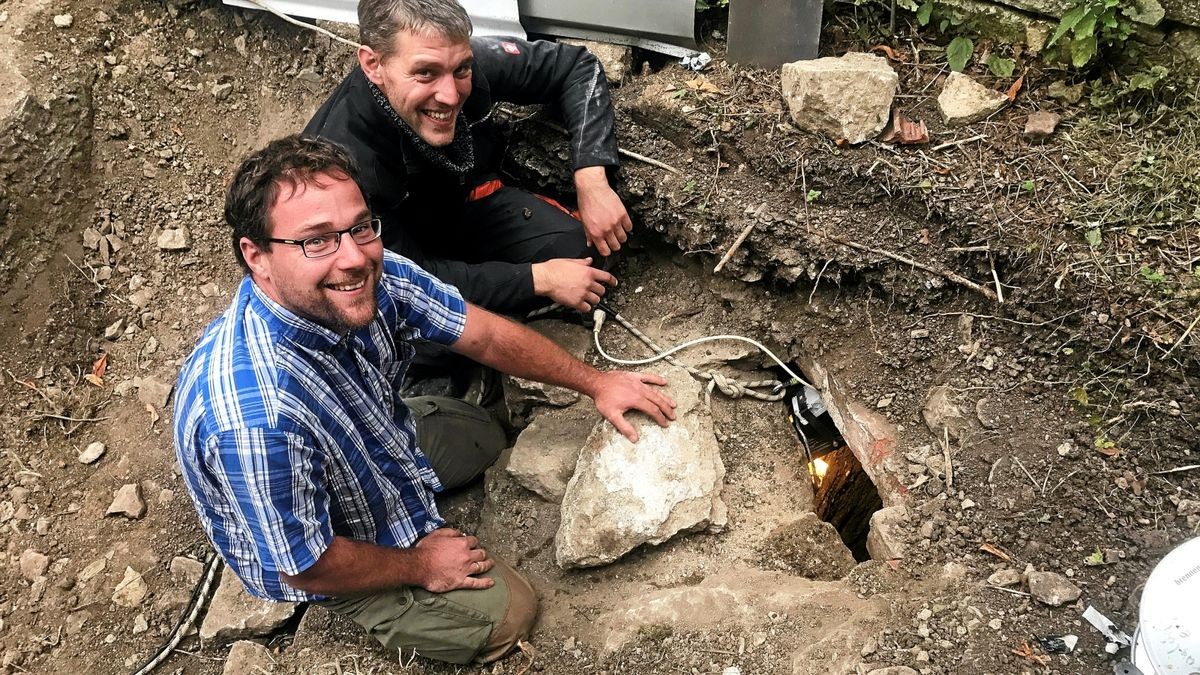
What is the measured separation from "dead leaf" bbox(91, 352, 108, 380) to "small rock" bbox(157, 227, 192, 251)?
2.05ft

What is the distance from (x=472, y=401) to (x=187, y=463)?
1636mm

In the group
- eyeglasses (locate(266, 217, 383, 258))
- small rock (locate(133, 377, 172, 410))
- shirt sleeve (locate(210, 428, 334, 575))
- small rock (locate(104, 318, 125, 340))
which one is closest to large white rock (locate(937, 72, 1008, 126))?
eyeglasses (locate(266, 217, 383, 258))

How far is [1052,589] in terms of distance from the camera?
2094 mm

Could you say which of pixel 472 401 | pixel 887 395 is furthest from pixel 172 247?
pixel 887 395

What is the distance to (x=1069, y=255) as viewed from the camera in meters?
2.46

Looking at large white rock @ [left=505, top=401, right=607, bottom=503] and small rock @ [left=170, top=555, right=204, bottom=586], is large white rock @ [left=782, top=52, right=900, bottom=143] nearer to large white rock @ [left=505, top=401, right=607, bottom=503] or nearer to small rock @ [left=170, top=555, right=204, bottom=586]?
large white rock @ [left=505, top=401, right=607, bottom=503]

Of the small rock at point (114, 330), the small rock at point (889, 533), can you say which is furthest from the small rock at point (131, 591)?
the small rock at point (889, 533)

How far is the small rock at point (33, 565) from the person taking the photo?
3020mm

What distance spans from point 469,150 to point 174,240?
1.95 meters

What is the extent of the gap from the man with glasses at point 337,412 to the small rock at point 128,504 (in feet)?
3.93

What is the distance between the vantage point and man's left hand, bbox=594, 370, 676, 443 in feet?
8.94

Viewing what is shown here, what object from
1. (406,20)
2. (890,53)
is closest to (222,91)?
(406,20)

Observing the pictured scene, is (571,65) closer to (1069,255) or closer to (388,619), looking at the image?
(1069,255)

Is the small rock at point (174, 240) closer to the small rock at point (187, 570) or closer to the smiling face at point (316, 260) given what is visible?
the small rock at point (187, 570)
